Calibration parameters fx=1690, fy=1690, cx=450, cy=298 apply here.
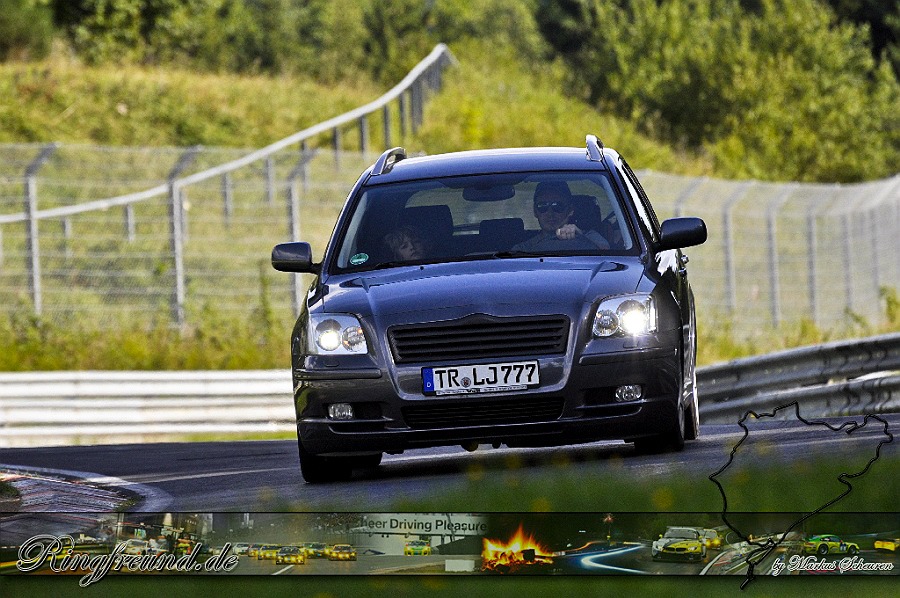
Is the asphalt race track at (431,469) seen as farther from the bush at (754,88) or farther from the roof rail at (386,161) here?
the bush at (754,88)

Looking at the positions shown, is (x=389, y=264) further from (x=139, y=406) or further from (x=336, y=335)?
(x=139, y=406)

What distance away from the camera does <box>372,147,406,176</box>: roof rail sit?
30.5 feet

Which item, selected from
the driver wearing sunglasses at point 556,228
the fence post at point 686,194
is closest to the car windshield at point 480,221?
the driver wearing sunglasses at point 556,228

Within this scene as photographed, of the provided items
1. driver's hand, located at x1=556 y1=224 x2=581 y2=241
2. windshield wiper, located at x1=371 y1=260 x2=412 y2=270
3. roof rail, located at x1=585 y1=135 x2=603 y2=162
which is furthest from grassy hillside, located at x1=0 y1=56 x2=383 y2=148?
driver's hand, located at x1=556 y1=224 x2=581 y2=241

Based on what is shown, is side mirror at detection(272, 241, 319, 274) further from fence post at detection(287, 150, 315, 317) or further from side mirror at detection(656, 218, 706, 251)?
fence post at detection(287, 150, 315, 317)

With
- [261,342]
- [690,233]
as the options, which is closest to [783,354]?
[690,233]

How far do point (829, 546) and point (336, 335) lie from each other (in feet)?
8.56

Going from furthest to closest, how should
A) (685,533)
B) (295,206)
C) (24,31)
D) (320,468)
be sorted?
(24,31)
(295,206)
(320,468)
(685,533)

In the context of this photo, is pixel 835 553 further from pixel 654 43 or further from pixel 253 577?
pixel 654 43

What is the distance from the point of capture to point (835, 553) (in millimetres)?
5793

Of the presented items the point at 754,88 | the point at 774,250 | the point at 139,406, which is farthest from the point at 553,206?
the point at 754,88

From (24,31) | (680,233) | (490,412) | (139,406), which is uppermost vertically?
(24,31)

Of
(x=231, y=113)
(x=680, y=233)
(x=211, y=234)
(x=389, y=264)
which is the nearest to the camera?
(x=389, y=264)

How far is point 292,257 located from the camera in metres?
8.65
